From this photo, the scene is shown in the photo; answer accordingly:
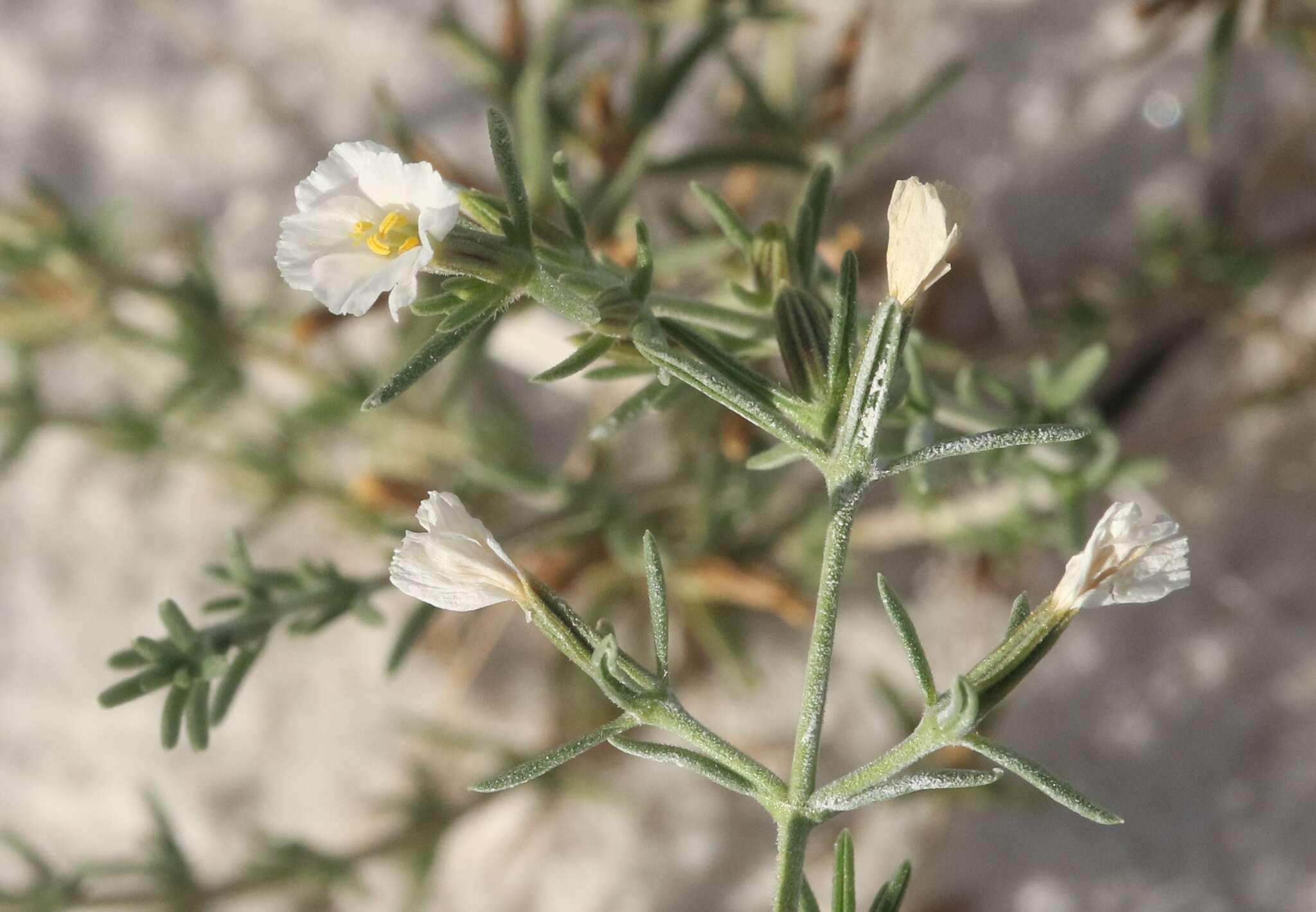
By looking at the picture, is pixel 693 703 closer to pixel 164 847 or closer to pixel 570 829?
pixel 570 829

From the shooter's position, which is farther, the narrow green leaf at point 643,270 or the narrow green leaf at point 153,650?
the narrow green leaf at point 153,650

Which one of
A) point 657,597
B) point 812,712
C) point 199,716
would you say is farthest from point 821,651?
point 199,716

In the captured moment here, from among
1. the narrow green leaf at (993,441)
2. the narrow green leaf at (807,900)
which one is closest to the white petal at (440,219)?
the narrow green leaf at (993,441)

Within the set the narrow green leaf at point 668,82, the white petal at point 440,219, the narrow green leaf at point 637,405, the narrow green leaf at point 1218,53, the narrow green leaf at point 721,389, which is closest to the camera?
the white petal at point 440,219

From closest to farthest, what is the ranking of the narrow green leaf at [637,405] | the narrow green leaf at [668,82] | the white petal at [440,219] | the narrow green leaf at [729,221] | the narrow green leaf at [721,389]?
1. the white petal at [440,219]
2. the narrow green leaf at [721,389]
3. the narrow green leaf at [637,405]
4. the narrow green leaf at [729,221]
5. the narrow green leaf at [668,82]

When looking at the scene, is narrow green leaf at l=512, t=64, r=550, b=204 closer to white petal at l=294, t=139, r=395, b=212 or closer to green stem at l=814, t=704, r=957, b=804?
white petal at l=294, t=139, r=395, b=212

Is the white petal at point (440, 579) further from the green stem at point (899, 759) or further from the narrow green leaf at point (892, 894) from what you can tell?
the narrow green leaf at point (892, 894)

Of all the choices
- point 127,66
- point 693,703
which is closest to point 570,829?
point 693,703

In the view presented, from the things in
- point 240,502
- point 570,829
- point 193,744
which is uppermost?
point 193,744
